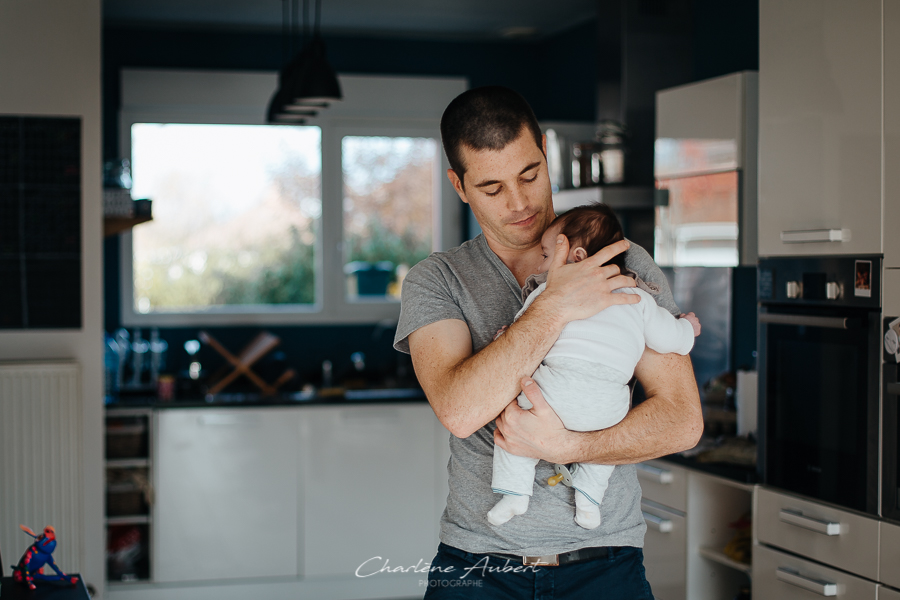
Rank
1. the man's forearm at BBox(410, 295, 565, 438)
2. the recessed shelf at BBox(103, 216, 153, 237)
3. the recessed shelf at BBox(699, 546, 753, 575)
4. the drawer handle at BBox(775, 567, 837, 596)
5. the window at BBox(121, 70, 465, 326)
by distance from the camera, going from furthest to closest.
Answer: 1. the window at BBox(121, 70, 465, 326)
2. the recessed shelf at BBox(103, 216, 153, 237)
3. the recessed shelf at BBox(699, 546, 753, 575)
4. the drawer handle at BBox(775, 567, 837, 596)
5. the man's forearm at BBox(410, 295, 565, 438)

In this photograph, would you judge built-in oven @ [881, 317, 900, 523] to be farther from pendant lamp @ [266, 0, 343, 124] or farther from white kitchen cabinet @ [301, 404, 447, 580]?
white kitchen cabinet @ [301, 404, 447, 580]

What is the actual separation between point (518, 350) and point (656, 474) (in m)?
1.99

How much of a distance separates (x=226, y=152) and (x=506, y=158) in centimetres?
383

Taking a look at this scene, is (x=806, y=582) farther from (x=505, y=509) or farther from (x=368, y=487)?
(x=368, y=487)

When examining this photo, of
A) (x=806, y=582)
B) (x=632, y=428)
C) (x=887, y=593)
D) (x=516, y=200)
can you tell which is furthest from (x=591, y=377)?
(x=806, y=582)

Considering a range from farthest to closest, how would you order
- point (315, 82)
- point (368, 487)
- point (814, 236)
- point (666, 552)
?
point (368, 487), point (315, 82), point (666, 552), point (814, 236)

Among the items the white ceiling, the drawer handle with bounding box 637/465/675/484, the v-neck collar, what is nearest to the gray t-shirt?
the v-neck collar

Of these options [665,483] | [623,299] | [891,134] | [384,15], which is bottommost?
[665,483]

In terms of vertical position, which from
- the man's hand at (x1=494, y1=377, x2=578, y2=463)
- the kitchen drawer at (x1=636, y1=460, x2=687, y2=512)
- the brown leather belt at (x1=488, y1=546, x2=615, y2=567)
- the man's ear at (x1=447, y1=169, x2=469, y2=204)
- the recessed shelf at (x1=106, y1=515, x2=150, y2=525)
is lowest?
the recessed shelf at (x1=106, y1=515, x2=150, y2=525)

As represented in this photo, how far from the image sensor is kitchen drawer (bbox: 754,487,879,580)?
2.37 metres

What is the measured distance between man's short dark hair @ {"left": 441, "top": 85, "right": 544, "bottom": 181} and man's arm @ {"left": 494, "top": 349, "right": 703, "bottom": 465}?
0.44 meters

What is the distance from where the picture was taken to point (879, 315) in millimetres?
2350

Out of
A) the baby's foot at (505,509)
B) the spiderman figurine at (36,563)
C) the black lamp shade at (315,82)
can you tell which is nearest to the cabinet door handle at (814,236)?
the baby's foot at (505,509)

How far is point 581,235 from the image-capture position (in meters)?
1.59
